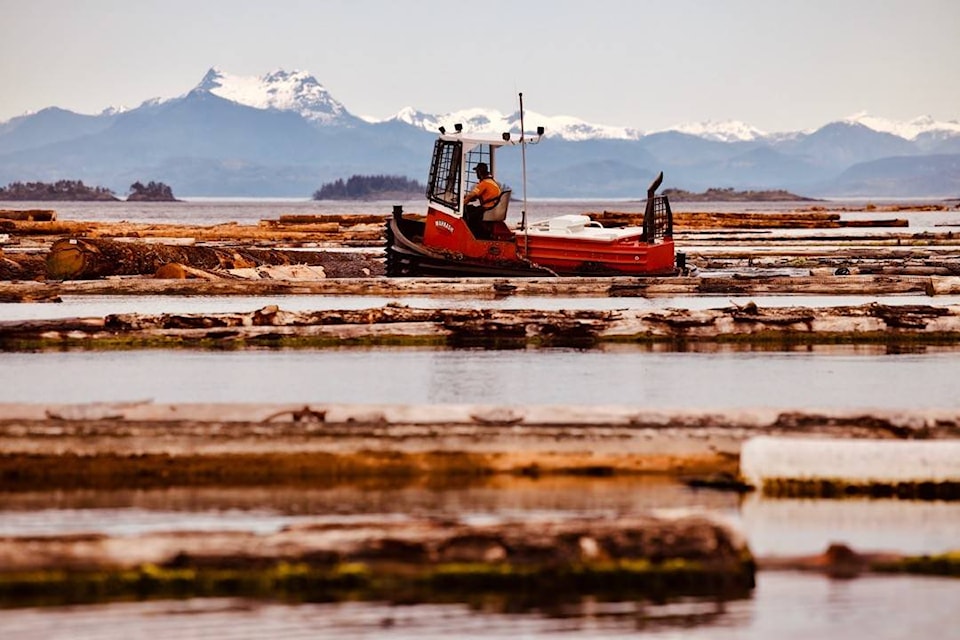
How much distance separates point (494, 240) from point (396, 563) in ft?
69.7

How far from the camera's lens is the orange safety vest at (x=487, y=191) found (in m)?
28.9

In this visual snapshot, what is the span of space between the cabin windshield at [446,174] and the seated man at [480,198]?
27cm

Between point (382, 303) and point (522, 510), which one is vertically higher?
point (382, 303)

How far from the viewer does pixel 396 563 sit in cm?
907

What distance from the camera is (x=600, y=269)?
99.9ft

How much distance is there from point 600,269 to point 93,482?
19315 millimetres

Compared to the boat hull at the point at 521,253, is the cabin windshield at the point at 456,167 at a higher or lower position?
higher

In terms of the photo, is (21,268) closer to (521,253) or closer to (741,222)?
(521,253)

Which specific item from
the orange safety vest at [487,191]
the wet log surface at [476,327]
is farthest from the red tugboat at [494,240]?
the wet log surface at [476,327]

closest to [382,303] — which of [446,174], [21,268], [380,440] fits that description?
[446,174]

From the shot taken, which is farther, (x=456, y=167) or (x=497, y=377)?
(x=456, y=167)

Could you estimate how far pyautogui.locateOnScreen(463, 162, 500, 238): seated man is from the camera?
1137 inches

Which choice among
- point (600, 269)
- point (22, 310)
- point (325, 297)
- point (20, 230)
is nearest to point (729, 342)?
point (600, 269)

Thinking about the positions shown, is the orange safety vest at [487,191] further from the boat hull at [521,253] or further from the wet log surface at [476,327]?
the wet log surface at [476,327]
